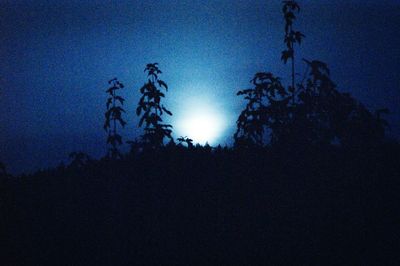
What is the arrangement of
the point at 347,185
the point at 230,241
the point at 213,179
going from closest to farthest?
the point at 230,241 → the point at 347,185 → the point at 213,179

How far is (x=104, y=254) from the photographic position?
820 cm

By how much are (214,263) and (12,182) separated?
22.6ft

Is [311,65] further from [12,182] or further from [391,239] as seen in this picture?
[12,182]

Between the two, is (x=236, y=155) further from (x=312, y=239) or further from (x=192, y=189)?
(x=312, y=239)

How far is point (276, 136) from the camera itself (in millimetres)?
10703

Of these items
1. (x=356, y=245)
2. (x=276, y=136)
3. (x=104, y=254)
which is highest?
(x=276, y=136)

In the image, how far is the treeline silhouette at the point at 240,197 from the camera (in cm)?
779

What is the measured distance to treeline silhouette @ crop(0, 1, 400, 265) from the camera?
25.6 feet

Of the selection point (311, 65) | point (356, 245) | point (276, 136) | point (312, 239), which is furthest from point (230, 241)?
point (311, 65)

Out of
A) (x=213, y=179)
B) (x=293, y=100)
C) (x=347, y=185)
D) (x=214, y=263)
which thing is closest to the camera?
(x=214, y=263)

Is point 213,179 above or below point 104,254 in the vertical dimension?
above

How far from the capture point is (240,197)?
8.82 metres

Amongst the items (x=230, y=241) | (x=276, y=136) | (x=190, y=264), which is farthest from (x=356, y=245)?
(x=276, y=136)

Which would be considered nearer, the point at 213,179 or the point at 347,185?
the point at 347,185
